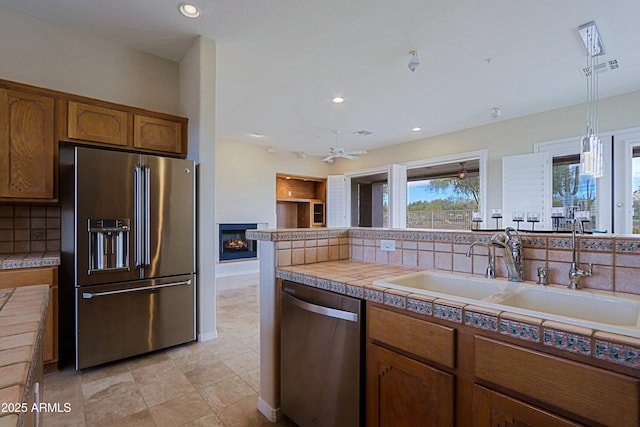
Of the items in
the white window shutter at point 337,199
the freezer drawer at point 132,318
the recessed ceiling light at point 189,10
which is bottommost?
the freezer drawer at point 132,318

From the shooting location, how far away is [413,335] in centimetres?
121

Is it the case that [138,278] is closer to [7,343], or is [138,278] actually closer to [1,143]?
[1,143]

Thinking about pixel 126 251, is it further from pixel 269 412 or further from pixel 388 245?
pixel 388 245

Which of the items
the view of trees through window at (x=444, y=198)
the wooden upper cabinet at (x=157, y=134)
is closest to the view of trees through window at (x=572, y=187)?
the view of trees through window at (x=444, y=198)

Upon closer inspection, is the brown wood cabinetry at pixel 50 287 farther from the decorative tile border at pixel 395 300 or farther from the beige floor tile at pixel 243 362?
the decorative tile border at pixel 395 300

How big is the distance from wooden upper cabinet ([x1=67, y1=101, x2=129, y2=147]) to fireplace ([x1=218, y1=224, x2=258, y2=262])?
11.7 feet

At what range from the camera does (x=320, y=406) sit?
61.1 inches

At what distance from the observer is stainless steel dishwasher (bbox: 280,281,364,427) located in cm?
141

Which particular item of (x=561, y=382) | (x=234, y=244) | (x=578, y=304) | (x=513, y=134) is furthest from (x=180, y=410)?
(x=513, y=134)

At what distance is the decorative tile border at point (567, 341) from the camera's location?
2.73ft

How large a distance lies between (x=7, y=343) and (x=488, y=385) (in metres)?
1.30

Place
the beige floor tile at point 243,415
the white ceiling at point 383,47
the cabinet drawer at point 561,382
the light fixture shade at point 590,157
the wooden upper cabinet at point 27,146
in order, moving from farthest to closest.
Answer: the light fixture shade at point 590,157 < the white ceiling at point 383,47 < the wooden upper cabinet at point 27,146 < the beige floor tile at point 243,415 < the cabinet drawer at point 561,382

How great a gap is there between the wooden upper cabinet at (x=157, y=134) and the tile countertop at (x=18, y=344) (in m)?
2.31

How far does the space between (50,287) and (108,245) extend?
51 cm
